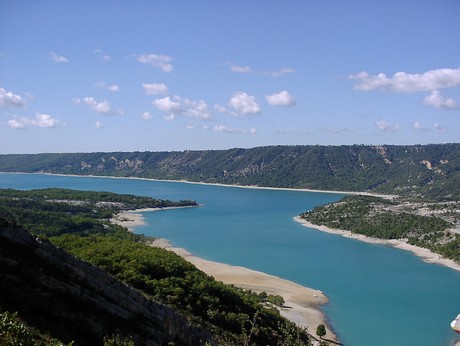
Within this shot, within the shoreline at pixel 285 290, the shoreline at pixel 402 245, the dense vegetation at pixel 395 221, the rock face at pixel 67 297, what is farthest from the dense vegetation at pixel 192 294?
the dense vegetation at pixel 395 221

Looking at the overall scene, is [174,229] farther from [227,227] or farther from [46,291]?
[46,291]

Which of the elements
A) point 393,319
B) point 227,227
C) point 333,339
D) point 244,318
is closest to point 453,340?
point 393,319

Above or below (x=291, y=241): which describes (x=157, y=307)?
above

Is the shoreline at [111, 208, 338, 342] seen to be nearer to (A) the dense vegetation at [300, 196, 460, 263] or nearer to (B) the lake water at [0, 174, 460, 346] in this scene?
(B) the lake water at [0, 174, 460, 346]

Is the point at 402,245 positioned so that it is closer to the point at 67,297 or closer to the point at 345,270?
the point at 345,270

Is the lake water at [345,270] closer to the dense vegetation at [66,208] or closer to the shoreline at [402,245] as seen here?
the shoreline at [402,245]

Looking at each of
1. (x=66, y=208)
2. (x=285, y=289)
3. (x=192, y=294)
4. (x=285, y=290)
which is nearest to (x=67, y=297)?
(x=192, y=294)

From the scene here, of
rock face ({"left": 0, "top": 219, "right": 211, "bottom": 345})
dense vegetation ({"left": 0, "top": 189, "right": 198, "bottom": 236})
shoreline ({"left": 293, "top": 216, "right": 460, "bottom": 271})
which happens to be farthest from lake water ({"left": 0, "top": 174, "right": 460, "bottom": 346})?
rock face ({"left": 0, "top": 219, "right": 211, "bottom": 345})
